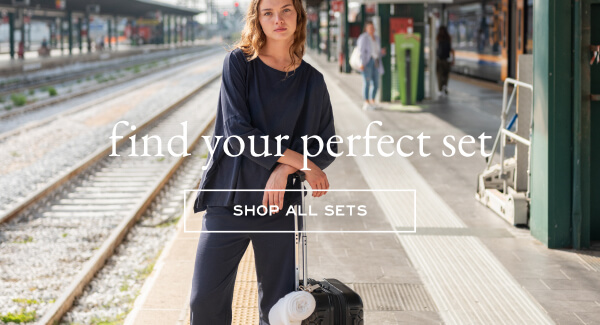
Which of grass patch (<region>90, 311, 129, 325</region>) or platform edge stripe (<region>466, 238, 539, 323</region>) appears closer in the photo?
platform edge stripe (<region>466, 238, 539, 323</region>)

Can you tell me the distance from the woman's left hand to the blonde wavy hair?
0.37 meters

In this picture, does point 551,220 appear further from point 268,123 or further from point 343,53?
point 343,53

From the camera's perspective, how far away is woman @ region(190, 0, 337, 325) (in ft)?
9.08

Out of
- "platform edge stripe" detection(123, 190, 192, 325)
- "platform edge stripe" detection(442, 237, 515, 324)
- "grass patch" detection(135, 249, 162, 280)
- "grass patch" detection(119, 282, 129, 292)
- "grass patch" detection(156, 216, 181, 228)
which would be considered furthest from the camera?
"grass patch" detection(156, 216, 181, 228)

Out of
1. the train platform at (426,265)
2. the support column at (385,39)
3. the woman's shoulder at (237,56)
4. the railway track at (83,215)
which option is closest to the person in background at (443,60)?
the support column at (385,39)

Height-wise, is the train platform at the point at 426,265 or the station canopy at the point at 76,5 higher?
the station canopy at the point at 76,5

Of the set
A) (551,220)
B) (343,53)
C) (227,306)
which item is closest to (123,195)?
(551,220)

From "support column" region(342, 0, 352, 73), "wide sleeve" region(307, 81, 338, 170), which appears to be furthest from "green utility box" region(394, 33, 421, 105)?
"wide sleeve" region(307, 81, 338, 170)

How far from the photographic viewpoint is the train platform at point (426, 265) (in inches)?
183

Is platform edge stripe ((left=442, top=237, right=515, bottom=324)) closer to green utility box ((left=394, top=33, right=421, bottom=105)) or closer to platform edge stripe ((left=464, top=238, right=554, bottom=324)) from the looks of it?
platform edge stripe ((left=464, top=238, right=554, bottom=324))

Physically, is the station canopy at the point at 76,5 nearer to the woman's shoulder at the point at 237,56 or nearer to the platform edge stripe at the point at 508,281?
the platform edge stripe at the point at 508,281

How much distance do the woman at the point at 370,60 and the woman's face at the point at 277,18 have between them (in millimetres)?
12906

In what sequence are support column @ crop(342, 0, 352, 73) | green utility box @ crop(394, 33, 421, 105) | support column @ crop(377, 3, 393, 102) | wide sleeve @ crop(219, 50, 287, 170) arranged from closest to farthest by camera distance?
wide sleeve @ crop(219, 50, 287, 170) < green utility box @ crop(394, 33, 421, 105) < support column @ crop(377, 3, 393, 102) < support column @ crop(342, 0, 352, 73)

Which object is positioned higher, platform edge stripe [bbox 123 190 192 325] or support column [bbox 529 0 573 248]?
support column [bbox 529 0 573 248]
